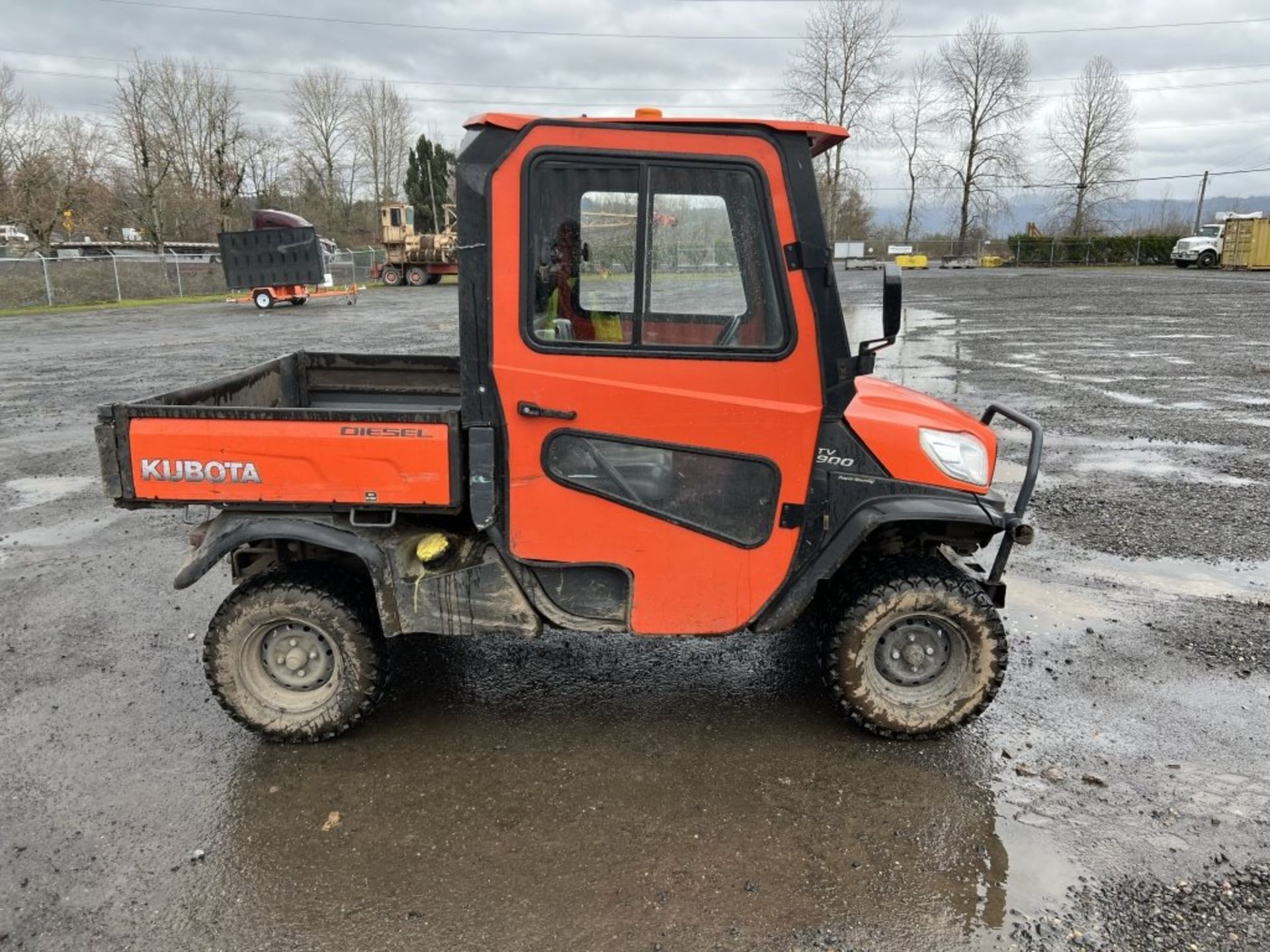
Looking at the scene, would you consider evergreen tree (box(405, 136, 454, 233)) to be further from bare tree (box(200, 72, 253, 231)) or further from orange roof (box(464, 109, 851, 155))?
orange roof (box(464, 109, 851, 155))

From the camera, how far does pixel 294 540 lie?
354cm

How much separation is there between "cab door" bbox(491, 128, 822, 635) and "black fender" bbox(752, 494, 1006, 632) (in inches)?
6.0

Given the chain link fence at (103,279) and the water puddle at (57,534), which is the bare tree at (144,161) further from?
the water puddle at (57,534)

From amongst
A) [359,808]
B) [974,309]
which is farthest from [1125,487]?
[974,309]

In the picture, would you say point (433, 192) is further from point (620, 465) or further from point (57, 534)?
point (620, 465)

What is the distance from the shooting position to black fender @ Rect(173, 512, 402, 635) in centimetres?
343

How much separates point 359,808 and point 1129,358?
594 inches

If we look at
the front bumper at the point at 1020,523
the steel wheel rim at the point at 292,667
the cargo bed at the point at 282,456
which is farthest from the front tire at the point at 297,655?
the front bumper at the point at 1020,523

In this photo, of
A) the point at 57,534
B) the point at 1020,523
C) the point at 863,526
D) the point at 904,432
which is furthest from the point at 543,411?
the point at 57,534

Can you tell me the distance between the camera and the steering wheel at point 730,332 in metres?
3.28

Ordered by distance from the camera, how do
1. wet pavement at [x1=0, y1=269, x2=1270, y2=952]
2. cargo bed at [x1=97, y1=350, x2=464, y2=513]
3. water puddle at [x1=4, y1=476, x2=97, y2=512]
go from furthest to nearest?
water puddle at [x1=4, y1=476, x2=97, y2=512]
cargo bed at [x1=97, y1=350, x2=464, y2=513]
wet pavement at [x1=0, y1=269, x2=1270, y2=952]

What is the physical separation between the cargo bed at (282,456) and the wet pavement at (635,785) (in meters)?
1.09

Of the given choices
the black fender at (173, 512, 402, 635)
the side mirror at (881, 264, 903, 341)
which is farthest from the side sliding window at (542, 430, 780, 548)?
the black fender at (173, 512, 402, 635)

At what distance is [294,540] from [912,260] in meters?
57.1
